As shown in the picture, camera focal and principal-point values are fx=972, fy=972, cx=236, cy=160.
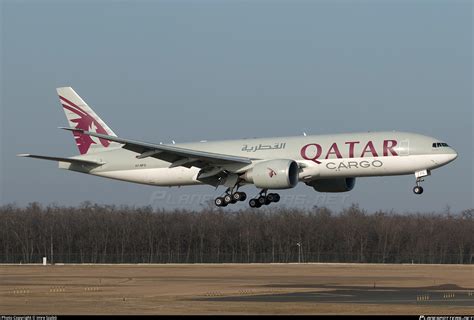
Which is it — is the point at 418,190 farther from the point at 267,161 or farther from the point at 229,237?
the point at 229,237

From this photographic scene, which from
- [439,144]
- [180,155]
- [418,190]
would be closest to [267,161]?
[180,155]

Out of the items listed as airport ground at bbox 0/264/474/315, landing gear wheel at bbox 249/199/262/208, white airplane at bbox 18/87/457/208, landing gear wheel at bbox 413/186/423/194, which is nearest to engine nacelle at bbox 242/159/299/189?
white airplane at bbox 18/87/457/208

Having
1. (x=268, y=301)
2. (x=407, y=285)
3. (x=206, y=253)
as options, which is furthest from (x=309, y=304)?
(x=206, y=253)

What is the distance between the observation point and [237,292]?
5638 centimetres

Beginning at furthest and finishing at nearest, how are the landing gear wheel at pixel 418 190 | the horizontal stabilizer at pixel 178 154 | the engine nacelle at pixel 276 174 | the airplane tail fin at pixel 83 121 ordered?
the airplane tail fin at pixel 83 121 → the horizontal stabilizer at pixel 178 154 → the engine nacelle at pixel 276 174 → the landing gear wheel at pixel 418 190

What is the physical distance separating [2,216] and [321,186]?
286 ft

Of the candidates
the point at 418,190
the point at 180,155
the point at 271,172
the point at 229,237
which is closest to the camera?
the point at 418,190

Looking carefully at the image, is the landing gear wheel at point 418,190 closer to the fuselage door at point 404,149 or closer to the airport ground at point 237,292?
the fuselage door at point 404,149

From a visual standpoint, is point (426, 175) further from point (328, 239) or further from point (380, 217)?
point (380, 217)

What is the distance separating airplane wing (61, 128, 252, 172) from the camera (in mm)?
57469

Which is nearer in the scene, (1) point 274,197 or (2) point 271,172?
(2) point 271,172

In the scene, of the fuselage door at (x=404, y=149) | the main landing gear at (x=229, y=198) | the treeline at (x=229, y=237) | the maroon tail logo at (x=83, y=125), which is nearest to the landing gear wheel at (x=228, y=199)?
the main landing gear at (x=229, y=198)

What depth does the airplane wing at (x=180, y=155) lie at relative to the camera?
57.5 m

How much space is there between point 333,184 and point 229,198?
21.6 feet
